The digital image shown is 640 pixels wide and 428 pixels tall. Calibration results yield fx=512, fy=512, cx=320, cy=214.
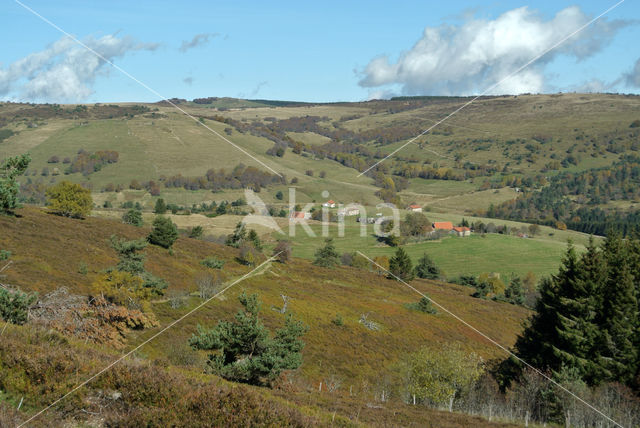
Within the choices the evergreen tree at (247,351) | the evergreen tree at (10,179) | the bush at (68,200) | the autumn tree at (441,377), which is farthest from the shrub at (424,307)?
the evergreen tree at (10,179)

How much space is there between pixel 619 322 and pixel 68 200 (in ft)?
180

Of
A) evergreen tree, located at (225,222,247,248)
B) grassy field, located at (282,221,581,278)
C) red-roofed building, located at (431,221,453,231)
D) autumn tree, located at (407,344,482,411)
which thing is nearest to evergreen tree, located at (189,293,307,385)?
autumn tree, located at (407,344,482,411)

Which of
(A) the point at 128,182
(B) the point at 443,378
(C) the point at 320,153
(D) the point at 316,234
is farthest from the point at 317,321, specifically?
(A) the point at 128,182

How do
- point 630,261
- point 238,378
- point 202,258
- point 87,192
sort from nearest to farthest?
point 238,378 → point 630,261 → point 202,258 → point 87,192

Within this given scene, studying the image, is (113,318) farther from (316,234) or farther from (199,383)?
(316,234)

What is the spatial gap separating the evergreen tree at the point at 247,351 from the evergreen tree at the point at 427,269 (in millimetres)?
70072

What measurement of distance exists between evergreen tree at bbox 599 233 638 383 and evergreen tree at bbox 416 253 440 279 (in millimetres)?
54867

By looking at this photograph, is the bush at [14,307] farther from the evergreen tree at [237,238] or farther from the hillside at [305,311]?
the evergreen tree at [237,238]

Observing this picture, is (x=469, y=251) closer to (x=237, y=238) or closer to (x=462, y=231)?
(x=462, y=231)

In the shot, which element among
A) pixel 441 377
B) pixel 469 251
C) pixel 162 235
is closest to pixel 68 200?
pixel 162 235

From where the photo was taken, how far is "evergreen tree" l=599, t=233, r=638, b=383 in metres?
27.8

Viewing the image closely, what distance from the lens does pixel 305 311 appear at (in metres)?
43.4

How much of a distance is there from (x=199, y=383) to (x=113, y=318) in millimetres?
14584

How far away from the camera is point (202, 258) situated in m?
56.5
